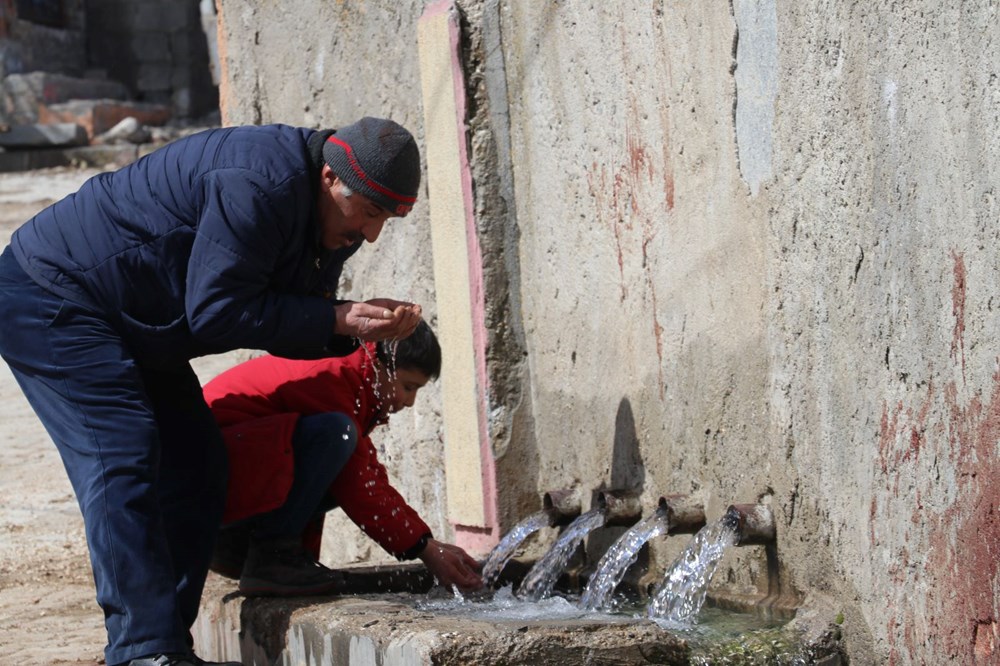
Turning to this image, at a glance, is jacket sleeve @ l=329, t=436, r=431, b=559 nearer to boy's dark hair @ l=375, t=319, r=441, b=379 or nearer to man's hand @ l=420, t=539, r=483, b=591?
man's hand @ l=420, t=539, r=483, b=591

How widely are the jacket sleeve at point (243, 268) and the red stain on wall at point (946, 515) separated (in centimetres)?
122

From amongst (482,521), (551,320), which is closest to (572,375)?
(551,320)

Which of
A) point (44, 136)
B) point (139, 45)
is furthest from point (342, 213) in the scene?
point (139, 45)

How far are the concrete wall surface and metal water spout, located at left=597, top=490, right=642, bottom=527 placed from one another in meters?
0.04

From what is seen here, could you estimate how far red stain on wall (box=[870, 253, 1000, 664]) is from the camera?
101 inches

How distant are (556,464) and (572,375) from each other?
0.30m

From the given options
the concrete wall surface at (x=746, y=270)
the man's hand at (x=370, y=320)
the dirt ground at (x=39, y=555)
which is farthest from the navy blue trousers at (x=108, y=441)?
the concrete wall surface at (x=746, y=270)

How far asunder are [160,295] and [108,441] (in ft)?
1.10

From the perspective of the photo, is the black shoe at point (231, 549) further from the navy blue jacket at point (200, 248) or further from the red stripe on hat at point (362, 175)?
the red stripe on hat at point (362, 175)

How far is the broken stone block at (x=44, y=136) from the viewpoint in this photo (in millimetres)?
13203

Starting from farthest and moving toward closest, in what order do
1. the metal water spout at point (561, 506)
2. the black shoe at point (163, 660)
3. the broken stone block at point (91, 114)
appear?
the broken stone block at point (91, 114)
the metal water spout at point (561, 506)
the black shoe at point (163, 660)

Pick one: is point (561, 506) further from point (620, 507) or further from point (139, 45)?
point (139, 45)

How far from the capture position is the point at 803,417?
321 cm

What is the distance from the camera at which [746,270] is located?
11.2 feet
